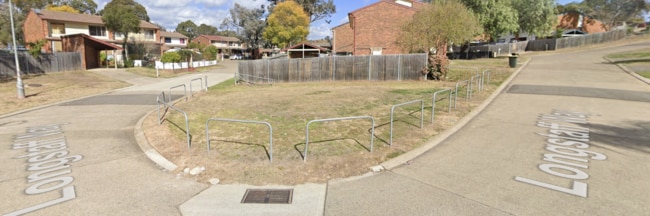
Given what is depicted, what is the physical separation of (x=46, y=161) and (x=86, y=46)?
31645 mm

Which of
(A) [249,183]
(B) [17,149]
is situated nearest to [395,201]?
(A) [249,183]

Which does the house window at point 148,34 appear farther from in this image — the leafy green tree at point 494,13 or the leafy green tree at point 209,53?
the leafy green tree at point 494,13

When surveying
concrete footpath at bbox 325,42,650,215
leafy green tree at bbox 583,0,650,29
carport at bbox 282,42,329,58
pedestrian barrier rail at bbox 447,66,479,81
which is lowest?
concrete footpath at bbox 325,42,650,215

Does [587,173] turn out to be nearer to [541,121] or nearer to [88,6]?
[541,121]

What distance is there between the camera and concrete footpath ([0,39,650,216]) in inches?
164

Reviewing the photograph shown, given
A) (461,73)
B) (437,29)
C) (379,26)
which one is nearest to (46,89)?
(461,73)

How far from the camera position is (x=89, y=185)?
5012mm

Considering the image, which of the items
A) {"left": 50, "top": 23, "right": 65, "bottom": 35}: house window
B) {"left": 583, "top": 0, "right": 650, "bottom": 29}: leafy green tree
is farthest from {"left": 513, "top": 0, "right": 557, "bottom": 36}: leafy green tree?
{"left": 50, "top": 23, "right": 65, "bottom": 35}: house window

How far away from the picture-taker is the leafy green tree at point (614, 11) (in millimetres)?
67812

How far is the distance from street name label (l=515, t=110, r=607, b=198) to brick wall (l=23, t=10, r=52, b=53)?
156 ft

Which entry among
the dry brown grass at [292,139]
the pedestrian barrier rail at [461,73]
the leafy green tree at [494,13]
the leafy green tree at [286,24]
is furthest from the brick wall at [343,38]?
the dry brown grass at [292,139]

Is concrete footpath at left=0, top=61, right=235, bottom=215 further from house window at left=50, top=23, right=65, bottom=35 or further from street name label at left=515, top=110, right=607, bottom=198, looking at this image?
house window at left=50, top=23, right=65, bottom=35

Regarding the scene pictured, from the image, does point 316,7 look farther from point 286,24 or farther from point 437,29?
point 437,29

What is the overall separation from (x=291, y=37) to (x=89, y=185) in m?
53.0
